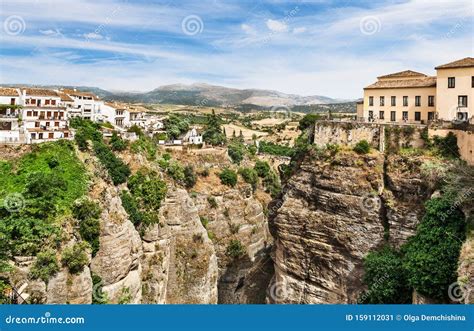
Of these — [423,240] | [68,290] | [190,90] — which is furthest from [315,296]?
[190,90]

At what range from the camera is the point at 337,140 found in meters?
30.5

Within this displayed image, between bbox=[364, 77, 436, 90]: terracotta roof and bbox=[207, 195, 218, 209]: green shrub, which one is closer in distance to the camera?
bbox=[364, 77, 436, 90]: terracotta roof

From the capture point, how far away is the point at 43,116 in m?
35.5

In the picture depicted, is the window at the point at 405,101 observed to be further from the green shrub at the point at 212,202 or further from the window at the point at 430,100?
the green shrub at the point at 212,202

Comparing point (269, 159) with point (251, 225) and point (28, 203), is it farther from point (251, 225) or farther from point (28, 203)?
point (28, 203)

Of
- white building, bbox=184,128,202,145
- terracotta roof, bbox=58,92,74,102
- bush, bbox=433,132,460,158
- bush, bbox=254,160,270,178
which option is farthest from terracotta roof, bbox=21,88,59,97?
bush, bbox=433,132,460,158

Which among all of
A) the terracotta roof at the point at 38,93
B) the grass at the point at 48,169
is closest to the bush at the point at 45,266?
the grass at the point at 48,169

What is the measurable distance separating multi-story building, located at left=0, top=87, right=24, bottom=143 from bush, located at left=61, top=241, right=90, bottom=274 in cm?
1260

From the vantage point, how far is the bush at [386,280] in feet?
68.4

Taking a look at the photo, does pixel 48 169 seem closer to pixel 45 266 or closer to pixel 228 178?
pixel 45 266

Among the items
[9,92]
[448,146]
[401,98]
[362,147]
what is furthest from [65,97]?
[448,146]

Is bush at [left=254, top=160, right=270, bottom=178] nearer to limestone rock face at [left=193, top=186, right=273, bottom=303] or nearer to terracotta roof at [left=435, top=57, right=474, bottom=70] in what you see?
limestone rock face at [left=193, top=186, right=273, bottom=303]

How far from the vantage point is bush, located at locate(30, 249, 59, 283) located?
19234 millimetres

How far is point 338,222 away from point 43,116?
26.2 meters
